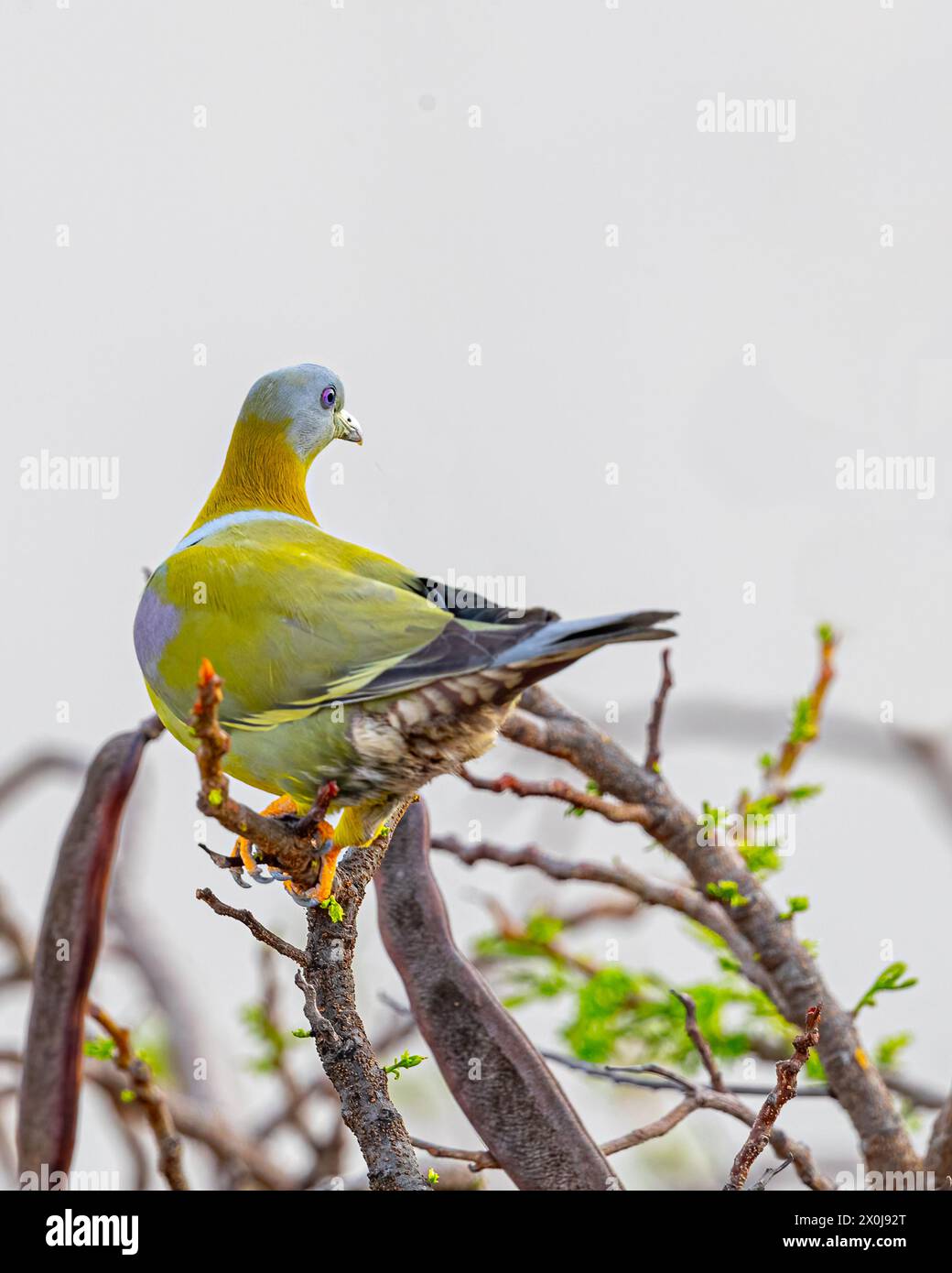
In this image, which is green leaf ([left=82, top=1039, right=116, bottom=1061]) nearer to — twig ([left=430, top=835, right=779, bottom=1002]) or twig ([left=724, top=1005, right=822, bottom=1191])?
twig ([left=430, top=835, right=779, bottom=1002])

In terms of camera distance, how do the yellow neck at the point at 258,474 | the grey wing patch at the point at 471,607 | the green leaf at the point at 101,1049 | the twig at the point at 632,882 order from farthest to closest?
A: the twig at the point at 632,882, the green leaf at the point at 101,1049, the yellow neck at the point at 258,474, the grey wing patch at the point at 471,607

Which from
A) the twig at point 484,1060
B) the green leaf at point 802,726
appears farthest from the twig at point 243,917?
the green leaf at point 802,726

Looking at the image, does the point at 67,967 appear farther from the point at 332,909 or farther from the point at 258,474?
the point at 258,474

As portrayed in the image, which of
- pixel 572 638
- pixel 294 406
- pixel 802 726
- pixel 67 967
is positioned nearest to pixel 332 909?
pixel 572 638

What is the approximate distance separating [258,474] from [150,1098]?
1097 mm

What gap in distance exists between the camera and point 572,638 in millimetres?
1644

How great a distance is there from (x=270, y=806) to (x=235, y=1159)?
143 cm

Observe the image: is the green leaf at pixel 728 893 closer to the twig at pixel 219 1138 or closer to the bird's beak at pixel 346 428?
the bird's beak at pixel 346 428

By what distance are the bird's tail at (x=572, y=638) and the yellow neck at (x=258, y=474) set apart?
29.9 inches

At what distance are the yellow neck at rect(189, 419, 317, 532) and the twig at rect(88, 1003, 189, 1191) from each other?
0.88 meters

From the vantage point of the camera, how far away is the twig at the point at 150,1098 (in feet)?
8.32

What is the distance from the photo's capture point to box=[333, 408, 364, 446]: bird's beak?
8.04ft
